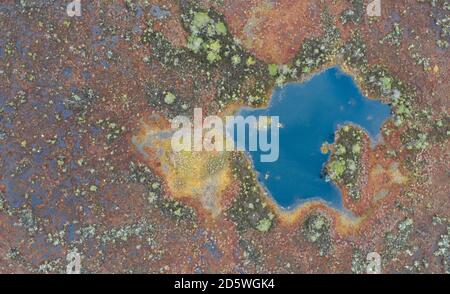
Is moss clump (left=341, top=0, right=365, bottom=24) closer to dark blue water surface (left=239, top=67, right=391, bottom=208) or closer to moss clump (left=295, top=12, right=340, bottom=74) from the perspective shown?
moss clump (left=295, top=12, right=340, bottom=74)

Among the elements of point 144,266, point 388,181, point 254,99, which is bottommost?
point 144,266

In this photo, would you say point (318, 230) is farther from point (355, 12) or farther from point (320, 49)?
point (355, 12)

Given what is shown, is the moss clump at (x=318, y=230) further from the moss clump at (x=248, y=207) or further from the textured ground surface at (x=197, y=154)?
the moss clump at (x=248, y=207)

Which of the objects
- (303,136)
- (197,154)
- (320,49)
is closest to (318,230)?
(303,136)

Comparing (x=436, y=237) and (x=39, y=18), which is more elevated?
(x=39, y=18)

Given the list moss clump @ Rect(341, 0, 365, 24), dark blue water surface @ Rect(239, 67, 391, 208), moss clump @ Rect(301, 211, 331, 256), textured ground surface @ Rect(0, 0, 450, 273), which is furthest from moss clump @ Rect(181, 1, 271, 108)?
moss clump @ Rect(301, 211, 331, 256)

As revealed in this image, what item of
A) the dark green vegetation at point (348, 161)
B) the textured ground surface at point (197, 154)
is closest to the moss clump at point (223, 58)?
the textured ground surface at point (197, 154)

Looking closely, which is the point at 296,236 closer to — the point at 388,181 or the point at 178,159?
the point at 388,181

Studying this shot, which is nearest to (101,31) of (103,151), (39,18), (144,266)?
(39,18)
